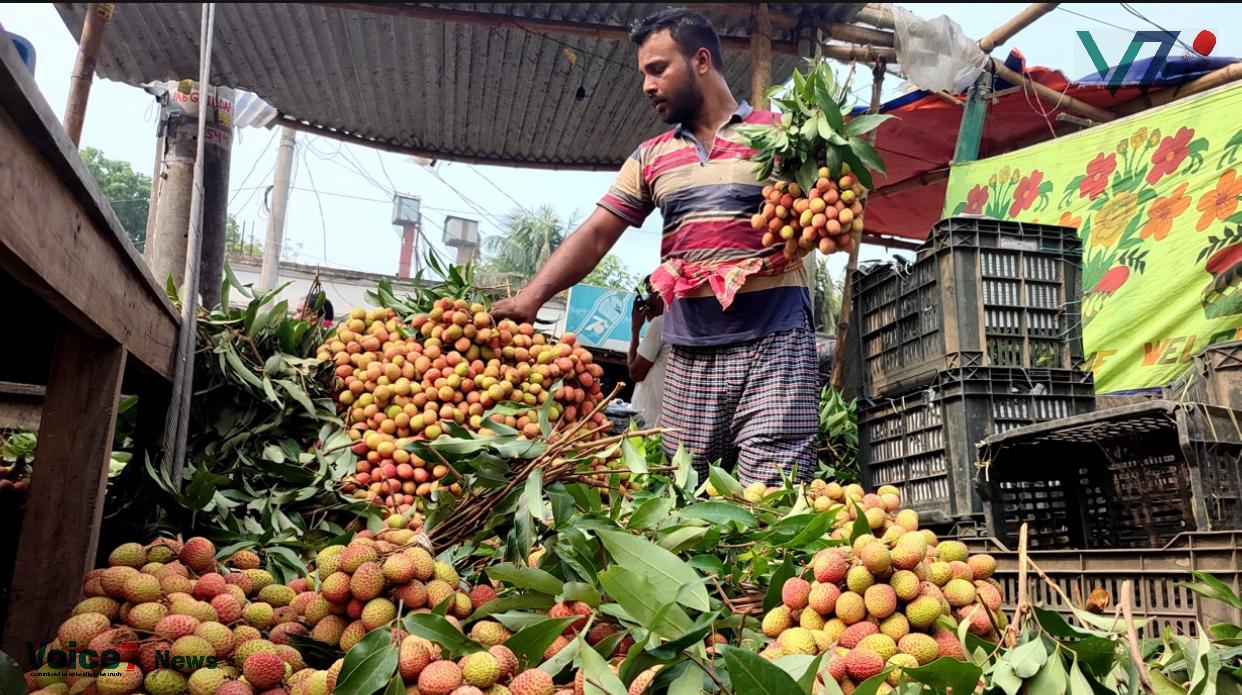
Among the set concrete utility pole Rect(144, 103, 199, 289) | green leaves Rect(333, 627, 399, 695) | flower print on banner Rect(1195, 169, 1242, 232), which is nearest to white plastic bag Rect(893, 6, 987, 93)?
flower print on banner Rect(1195, 169, 1242, 232)

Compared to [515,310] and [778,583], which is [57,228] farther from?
[515,310]

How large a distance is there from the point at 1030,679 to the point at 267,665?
1031mm

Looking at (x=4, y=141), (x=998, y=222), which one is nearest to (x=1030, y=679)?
(x=4, y=141)

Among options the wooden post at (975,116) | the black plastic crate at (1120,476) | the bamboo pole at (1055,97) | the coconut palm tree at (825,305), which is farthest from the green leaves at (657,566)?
the coconut palm tree at (825,305)

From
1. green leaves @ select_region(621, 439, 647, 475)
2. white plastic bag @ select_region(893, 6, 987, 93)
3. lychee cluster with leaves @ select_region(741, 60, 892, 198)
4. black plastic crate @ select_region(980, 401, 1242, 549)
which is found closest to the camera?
A: green leaves @ select_region(621, 439, 647, 475)

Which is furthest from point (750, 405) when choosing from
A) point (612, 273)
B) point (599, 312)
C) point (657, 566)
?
point (612, 273)

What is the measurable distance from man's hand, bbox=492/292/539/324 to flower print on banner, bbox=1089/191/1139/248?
286cm

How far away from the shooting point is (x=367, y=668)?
114 centimetres

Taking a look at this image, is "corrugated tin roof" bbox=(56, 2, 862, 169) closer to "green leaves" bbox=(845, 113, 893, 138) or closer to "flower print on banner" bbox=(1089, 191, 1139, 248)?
"flower print on banner" bbox=(1089, 191, 1139, 248)

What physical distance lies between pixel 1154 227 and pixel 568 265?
107 inches

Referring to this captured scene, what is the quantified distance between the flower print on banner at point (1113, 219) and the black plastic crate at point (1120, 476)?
177cm

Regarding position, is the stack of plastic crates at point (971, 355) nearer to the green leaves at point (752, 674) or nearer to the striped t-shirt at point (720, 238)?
the striped t-shirt at point (720, 238)

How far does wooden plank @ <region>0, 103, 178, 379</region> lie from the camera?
979 mm

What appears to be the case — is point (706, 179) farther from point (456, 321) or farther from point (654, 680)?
point (654, 680)
